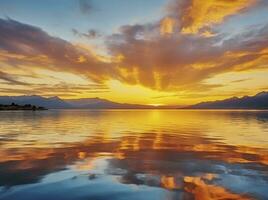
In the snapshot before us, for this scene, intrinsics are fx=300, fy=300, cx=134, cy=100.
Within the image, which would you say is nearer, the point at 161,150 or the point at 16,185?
the point at 16,185

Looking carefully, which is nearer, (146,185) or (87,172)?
(146,185)

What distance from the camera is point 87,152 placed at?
21094mm

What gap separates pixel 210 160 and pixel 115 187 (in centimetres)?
865

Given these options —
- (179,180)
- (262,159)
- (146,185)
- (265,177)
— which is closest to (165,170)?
(179,180)

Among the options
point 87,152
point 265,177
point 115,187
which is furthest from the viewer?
point 87,152

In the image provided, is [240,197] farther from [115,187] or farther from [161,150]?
[161,150]

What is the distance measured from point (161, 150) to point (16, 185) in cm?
1294

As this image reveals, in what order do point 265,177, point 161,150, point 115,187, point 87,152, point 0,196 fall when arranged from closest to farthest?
point 0,196 → point 115,187 → point 265,177 → point 87,152 → point 161,150

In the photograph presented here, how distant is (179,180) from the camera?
12.8 m

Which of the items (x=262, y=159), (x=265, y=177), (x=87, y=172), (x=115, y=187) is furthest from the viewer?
(x=262, y=159)

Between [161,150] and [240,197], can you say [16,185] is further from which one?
[161,150]

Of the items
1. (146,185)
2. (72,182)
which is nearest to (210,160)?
(146,185)

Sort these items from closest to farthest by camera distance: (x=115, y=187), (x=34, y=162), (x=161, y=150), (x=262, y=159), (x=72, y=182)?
(x=115, y=187), (x=72, y=182), (x=34, y=162), (x=262, y=159), (x=161, y=150)

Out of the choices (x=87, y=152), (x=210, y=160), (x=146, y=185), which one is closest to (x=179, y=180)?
(x=146, y=185)
